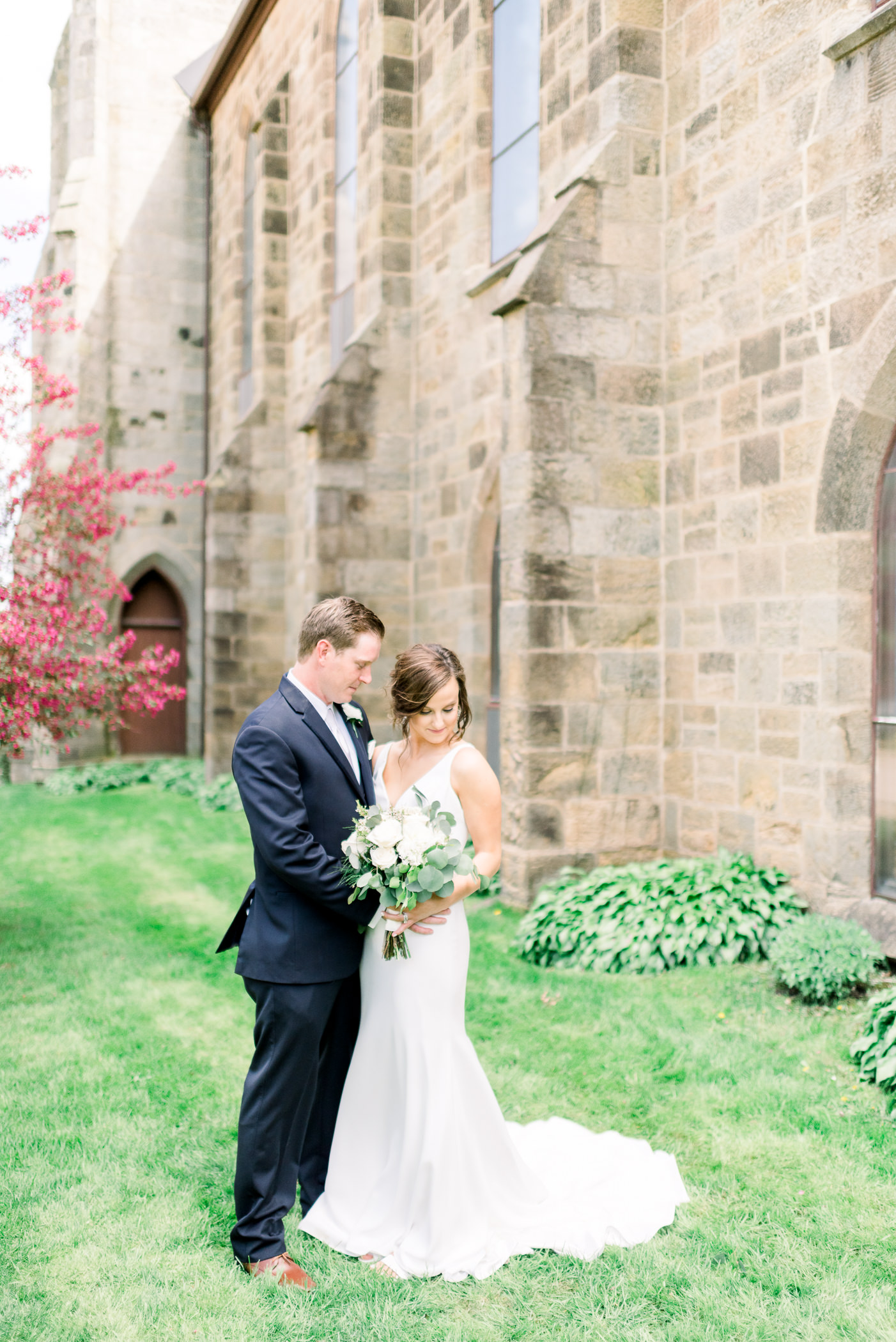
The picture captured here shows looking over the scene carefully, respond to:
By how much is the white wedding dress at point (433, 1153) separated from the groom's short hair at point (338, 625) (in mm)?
502

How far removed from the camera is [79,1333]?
111 inches

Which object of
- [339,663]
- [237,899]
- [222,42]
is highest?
[222,42]

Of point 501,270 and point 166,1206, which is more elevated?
point 501,270

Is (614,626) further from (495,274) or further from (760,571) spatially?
(495,274)

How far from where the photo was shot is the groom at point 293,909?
2979 mm

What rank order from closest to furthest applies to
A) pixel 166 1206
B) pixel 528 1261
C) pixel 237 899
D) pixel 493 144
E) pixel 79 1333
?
pixel 79 1333 → pixel 528 1261 → pixel 166 1206 → pixel 237 899 → pixel 493 144

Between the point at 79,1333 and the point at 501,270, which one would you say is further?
the point at 501,270

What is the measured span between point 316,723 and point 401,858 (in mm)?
484

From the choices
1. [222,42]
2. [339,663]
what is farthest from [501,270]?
[222,42]

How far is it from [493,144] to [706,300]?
3.50 metres

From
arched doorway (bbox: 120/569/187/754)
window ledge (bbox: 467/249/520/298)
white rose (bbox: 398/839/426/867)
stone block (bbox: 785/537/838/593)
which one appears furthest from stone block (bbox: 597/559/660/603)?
arched doorway (bbox: 120/569/187/754)

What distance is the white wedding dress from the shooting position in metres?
3.14

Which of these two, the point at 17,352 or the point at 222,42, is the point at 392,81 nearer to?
the point at 17,352

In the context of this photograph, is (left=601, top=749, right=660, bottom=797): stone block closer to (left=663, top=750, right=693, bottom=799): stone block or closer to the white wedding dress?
(left=663, top=750, right=693, bottom=799): stone block
